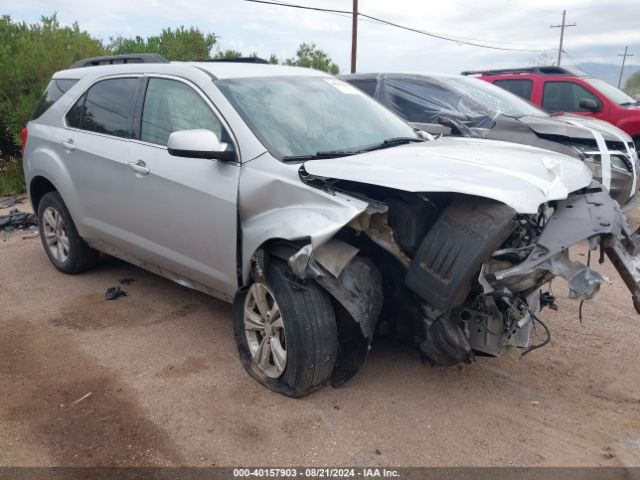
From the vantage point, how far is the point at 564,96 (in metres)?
9.65

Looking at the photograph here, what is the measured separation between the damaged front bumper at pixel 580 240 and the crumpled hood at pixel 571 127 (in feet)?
11.7

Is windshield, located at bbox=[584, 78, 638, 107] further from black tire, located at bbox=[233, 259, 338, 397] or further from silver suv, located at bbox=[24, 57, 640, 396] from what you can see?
black tire, located at bbox=[233, 259, 338, 397]

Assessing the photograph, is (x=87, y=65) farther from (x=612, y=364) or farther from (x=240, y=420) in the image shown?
(x=612, y=364)

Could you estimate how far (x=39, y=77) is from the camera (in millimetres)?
10883

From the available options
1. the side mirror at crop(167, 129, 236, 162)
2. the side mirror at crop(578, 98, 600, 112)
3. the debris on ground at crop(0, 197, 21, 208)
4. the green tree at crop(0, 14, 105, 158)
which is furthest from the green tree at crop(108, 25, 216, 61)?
the side mirror at crop(167, 129, 236, 162)

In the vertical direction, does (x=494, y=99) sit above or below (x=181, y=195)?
above

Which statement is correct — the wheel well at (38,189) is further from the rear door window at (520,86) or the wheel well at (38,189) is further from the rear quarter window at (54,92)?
the rear door window at (520,86)

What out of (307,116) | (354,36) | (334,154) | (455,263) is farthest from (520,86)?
(354,36)

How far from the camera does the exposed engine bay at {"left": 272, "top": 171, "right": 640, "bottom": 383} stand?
286cm

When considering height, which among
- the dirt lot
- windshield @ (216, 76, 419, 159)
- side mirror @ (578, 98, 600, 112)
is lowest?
the dirt lot

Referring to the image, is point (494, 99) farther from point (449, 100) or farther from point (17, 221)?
point (17, 221)

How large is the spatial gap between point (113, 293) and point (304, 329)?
251 cm

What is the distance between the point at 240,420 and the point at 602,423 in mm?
1955

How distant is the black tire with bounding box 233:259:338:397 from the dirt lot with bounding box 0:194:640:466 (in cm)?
18
